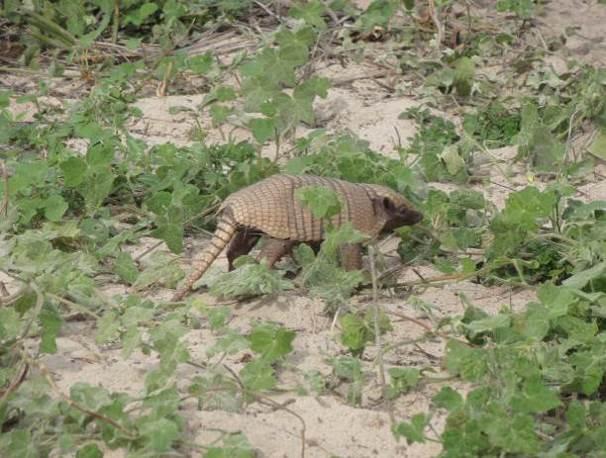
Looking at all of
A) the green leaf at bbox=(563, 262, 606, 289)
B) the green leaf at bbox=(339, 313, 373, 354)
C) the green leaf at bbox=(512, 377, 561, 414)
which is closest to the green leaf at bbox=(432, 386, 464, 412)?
the green leaf at bbox=(512, 377, 561, 414)

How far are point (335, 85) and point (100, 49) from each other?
1388 mm

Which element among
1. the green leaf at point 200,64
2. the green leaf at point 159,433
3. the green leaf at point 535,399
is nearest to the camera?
the green leaf at point 159,433

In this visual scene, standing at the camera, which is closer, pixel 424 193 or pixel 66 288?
pixel 66 288

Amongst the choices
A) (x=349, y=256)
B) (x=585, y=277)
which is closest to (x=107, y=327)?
(x=349, y=256)

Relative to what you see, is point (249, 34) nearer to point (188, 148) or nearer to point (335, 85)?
point (335, 85)

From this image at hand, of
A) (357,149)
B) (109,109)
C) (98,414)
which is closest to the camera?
(98,414)

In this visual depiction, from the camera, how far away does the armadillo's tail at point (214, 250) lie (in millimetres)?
4805

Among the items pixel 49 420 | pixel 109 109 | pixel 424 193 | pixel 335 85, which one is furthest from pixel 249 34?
pixel 49 420

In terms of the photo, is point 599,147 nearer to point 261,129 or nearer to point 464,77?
point 464,77

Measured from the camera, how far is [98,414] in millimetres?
3693

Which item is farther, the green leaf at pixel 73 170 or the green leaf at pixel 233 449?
the green leaf at pixel 73 170

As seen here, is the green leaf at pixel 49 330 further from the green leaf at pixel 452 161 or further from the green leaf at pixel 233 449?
the green leaf at pixel 452 161

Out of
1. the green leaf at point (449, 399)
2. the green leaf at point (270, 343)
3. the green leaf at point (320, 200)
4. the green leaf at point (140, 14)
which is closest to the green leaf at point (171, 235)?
the green leaf at point (320, 200)

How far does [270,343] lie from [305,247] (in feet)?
2.82
